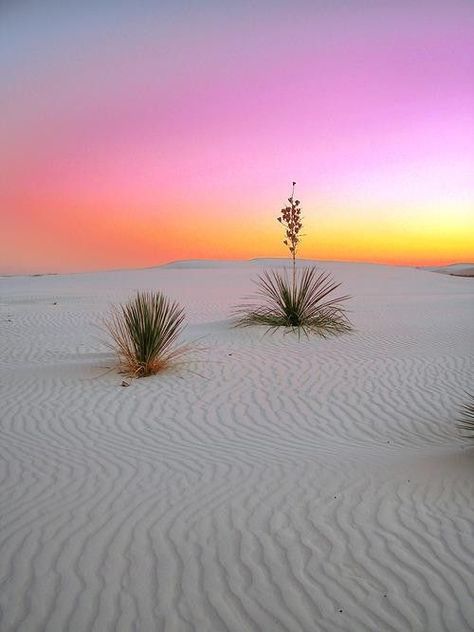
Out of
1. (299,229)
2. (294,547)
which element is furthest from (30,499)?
(299,229)

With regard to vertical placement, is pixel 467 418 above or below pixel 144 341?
below

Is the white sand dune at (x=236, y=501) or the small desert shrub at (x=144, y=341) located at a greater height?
the small desert shrub at (x=144, y=341)

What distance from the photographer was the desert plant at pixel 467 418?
5.57 m

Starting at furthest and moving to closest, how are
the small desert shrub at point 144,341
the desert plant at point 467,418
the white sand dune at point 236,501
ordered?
1. the small desert shrub at point 144,341
2. the desert plant at point 467,418
3. the white sand dune at point 236,501

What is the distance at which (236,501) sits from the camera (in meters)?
4.15

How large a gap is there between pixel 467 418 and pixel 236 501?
3.74 metres

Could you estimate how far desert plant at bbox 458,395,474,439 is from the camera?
5.57 m

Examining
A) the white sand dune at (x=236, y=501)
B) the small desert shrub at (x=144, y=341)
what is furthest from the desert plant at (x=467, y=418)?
the small desert shrub at (x=144, y=341)

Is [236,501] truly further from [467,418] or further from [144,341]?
[144,341]

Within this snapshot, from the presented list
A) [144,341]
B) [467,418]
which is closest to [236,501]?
[467,418]

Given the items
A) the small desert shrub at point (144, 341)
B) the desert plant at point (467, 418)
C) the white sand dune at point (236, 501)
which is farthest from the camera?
the small desert shrub at point (144, 341)

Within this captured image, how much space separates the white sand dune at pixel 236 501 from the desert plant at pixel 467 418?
16 cm

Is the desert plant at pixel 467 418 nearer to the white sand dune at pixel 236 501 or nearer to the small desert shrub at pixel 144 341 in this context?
the white sand dune at pixel 236 501

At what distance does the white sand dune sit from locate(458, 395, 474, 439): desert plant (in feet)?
0.53
